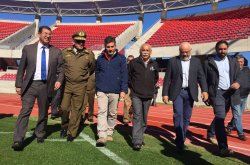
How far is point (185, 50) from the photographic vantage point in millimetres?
5477

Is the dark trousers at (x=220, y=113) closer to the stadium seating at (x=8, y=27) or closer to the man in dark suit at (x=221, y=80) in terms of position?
the man in dark suit at (x=221, y=80)

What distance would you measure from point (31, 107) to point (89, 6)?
3208 centimetres

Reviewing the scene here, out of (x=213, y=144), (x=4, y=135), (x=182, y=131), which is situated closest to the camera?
(x=182, y=131)

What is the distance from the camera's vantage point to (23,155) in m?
4.55

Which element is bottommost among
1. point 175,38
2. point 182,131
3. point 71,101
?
point 182,131

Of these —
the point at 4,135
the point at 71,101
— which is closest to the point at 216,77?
the point at 71,101

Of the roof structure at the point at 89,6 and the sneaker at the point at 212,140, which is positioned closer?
the sneaker at the point at 212,140

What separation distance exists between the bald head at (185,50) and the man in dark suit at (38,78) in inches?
82.8

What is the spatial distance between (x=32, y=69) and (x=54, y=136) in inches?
62.8

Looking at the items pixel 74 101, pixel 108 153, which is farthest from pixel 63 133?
pixel 108 153

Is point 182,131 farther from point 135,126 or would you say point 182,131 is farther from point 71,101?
point 71,101

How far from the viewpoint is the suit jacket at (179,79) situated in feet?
18.1

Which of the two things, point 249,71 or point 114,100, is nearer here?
point 114,100

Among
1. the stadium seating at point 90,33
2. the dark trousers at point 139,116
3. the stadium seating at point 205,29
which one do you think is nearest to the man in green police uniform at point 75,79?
the dark trousers at point 139,116
